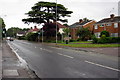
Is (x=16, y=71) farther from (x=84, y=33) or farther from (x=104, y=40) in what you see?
(x=84, y=33)

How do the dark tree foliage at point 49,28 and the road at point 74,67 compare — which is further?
the dark tree foliage at point 49,28

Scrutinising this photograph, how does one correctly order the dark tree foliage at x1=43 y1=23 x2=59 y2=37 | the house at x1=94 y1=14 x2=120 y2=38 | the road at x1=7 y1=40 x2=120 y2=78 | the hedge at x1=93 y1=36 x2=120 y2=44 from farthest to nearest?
the dark tree foliage at x1=43 y1=23 x2=59 y2=37 < the house at x1=94 y1=14 x2=120 y2=38 < the hedge at x1=93 y1=36 x2=120 y2=44 < the road at x1=7 y1=40 x2=120 y2=78

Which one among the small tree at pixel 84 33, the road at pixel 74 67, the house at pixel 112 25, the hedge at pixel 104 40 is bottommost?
the road at pixel 74 67

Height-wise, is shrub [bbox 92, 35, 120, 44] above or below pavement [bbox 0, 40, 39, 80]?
above

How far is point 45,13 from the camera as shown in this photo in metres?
56.3

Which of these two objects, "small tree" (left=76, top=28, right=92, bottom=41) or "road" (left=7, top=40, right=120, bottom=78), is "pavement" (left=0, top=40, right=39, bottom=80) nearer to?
"road" (left=7, top=40, right=120, bottom=78)

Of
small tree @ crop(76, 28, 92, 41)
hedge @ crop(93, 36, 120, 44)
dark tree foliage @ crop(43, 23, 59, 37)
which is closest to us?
hedge @ crop(93, 36, 120, 44)

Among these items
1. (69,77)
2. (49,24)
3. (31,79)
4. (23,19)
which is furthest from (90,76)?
(23,19)

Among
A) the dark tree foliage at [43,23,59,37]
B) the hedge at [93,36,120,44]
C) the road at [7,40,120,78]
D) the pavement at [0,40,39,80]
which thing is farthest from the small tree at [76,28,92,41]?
the pavement at [0,40,39,80]

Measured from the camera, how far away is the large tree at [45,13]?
56.9 metres

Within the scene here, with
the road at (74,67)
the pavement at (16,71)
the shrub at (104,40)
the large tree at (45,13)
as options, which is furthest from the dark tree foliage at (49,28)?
the pavement at (16,71)

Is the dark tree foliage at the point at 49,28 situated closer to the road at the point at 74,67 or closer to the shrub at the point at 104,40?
the shrub at the point at 104,40

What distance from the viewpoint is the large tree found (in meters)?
56.9

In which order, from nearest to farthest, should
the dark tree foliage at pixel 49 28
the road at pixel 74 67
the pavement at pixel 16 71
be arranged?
the pavement at pixel 16 71 < the road at pixel 74 67 < the dark tree foliage at pixel 49 28
